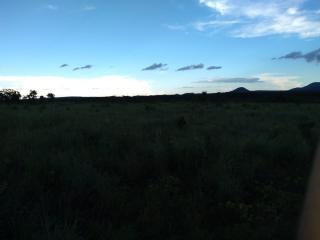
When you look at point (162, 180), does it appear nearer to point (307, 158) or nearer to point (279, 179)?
point (279, 179)

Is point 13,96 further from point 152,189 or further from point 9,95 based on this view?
point 152,189

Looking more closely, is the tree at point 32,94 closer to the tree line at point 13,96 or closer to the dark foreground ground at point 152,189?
the tree line at point 13,96

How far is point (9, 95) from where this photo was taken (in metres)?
81.1

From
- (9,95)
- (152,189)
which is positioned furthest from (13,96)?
(152,189)

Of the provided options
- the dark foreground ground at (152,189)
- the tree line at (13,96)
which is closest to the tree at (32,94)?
the tree line at (13,96)

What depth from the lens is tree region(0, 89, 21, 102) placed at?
78.4 metres

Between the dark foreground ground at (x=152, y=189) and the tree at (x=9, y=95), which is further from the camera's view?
the tree at (x=9, y=95)

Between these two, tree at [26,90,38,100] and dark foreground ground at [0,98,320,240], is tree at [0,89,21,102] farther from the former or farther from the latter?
dark foreground ground at [0,98,320,240]

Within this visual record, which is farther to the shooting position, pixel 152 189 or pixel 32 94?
pixel 32 94

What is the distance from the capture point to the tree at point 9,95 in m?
78.4

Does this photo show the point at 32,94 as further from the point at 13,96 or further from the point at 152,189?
the point at 152,189

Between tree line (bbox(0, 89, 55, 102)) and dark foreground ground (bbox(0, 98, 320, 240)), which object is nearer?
dark foreground ground (bbox(0, 98, 320, 240))

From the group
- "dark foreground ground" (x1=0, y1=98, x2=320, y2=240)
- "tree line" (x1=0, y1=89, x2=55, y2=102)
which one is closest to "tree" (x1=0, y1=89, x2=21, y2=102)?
"tree line" (x1=0, y1=89, x2=55, y2=102)

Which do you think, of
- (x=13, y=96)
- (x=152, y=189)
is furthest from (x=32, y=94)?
(x=152, y=189)
